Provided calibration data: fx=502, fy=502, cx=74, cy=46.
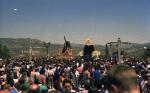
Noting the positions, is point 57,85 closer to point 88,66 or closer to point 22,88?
point 22,88

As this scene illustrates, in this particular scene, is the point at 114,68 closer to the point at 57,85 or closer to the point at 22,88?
the point at 57,85

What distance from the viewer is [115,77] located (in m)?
3.24

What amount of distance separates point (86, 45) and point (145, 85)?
5311 cm

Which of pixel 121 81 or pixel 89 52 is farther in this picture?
pixel 89 52

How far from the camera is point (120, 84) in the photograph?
3.23m

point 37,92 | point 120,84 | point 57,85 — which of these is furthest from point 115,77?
point 57,85

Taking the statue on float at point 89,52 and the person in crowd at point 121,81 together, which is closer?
the person in crowd at point 121,81

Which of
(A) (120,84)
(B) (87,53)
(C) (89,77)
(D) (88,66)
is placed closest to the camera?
(A) (120,84)

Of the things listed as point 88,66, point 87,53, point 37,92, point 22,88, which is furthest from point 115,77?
point 87,53

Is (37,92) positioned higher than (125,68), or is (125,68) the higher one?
(125,68)

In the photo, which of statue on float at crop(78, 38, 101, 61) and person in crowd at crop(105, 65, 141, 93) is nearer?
person in crowd at crop(105, 65, 141, 93)

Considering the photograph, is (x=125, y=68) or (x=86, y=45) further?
(x=86, y=45)

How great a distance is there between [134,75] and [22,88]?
9438 millimetres

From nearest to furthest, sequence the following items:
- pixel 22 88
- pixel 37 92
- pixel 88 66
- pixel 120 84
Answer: pixel 120 84 → pixel 37 92 → pixel 22 88 → pixel 88 66
